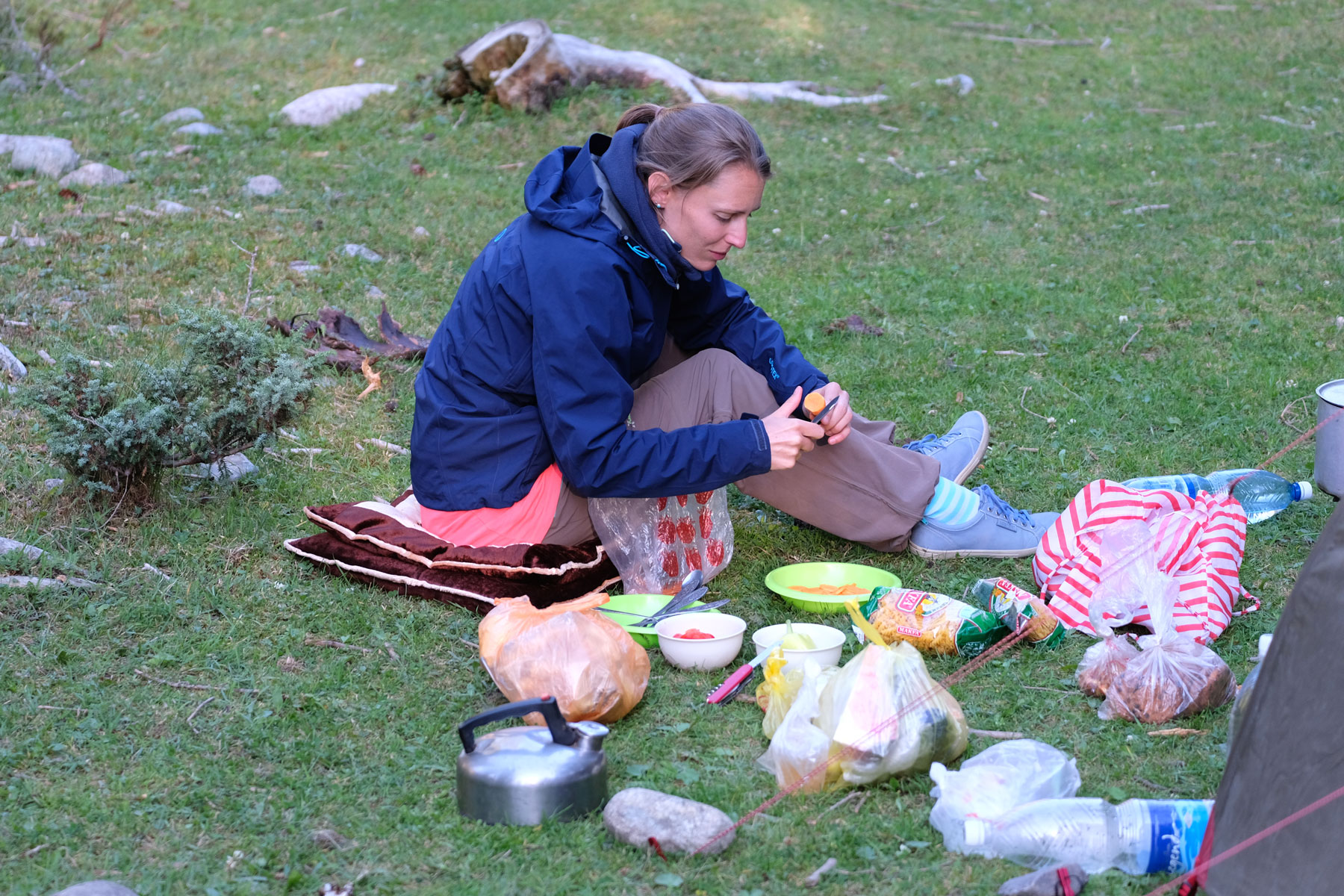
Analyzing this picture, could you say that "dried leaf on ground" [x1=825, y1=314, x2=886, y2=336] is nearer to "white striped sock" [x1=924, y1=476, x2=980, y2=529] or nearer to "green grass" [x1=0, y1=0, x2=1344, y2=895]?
"green grass" [x1=0, y1=0, x2=1344, y2=895]

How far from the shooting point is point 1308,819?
6.59 ft

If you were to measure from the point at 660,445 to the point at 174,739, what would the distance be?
1.45m

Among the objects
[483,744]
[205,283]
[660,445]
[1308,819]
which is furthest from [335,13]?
[1308,819]

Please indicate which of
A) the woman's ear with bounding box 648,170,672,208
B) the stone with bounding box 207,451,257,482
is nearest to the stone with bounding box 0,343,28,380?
the stone with bounding box 207,451,257,482

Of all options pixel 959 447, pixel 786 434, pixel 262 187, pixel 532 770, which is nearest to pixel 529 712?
pixel 532 770

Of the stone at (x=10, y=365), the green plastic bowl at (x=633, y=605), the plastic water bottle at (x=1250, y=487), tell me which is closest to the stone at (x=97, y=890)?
the green plastic bowl at (x=633, y=605)

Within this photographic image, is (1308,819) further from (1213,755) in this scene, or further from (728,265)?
(728,265)

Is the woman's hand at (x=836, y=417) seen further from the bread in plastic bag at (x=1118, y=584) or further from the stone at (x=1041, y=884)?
the stone at (x=1041, y=884)

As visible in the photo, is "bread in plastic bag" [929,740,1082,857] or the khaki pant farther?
the khaki pant

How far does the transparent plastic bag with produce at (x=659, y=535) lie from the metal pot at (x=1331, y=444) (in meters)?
1.89

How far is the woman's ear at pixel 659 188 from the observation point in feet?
11.1

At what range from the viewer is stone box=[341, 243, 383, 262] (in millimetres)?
6859

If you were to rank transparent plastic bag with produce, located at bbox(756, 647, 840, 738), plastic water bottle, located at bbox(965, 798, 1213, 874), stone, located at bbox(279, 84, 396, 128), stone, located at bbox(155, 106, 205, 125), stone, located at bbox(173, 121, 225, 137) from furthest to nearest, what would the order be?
stone, located at bbox(279, 84, 396, 128), stone, located at bbox(155, 106, 205, 125), stone, located at bbox(173, 121, 225, 137), transparent plastic bag with produce, located at bbox(756, 647, 840, 738), plastic water bottle, located at bbox(965, 798, 1213, 874)

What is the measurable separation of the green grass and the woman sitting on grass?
0.93 ft
